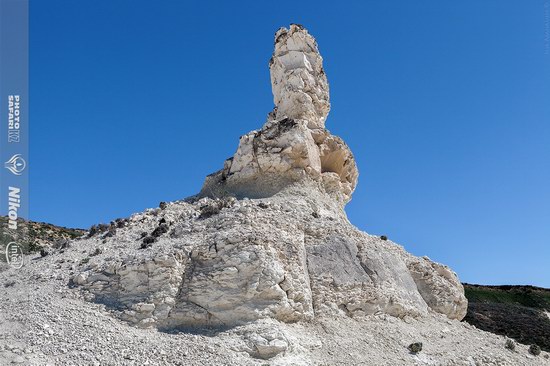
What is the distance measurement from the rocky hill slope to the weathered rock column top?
5370 mm

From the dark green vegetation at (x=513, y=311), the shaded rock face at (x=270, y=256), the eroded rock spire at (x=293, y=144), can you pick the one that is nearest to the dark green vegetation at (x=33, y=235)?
the shaded rock face at (x=270, y=256)

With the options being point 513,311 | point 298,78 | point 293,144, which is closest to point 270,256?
point 293,144

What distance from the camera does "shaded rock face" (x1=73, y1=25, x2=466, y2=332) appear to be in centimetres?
1978

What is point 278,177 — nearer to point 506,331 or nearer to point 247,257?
point 247,257

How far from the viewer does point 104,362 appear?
53.1 feet

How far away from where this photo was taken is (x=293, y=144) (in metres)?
30.5

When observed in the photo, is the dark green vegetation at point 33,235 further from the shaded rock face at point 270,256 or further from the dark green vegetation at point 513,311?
the dark green vegetation at point 513,311

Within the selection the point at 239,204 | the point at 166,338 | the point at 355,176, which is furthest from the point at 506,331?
the point at 166,338

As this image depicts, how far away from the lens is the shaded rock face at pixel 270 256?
64.9 ft

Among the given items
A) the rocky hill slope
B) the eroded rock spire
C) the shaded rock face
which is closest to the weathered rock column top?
the eroded rock spire

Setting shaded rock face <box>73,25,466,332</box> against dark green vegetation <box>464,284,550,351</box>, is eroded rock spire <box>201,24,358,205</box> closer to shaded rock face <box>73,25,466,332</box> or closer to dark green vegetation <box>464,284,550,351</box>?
shaded rock face <box>73,25,466,332</box>

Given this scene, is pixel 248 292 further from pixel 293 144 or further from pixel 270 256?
pixel 293 144

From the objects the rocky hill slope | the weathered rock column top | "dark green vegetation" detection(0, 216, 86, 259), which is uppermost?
the weathered rock column top

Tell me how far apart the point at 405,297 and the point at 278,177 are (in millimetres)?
10804
